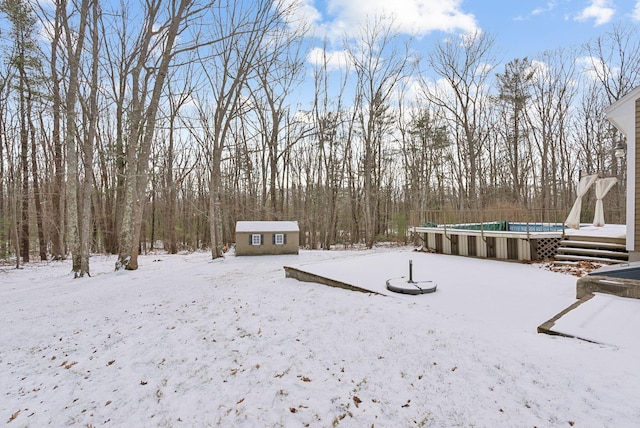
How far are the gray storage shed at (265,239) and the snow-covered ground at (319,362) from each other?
22.5 feet

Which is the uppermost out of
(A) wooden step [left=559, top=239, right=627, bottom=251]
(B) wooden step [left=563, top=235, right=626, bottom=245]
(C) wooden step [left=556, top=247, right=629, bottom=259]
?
(B) wooden step [left=563, top=235, right=626, bottom=245]

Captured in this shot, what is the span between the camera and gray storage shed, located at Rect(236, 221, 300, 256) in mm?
12992

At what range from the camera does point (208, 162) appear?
793 inches

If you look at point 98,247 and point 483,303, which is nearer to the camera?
point 483,303

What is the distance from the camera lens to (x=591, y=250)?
7.16 metres

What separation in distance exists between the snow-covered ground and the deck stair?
1.74 m

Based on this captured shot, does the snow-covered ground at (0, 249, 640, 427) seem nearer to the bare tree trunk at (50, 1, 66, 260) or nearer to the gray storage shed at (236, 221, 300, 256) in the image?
the gray storage shed at (236, 221, 300, 256)

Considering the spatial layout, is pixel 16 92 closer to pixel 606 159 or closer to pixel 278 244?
pixel 278 244

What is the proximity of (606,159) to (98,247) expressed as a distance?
31.4 m

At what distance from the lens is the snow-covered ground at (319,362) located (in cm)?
250

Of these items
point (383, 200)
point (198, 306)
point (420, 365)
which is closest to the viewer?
point (420, 365)

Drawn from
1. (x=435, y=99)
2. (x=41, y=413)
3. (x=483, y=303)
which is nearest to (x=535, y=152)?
(x=435, y=99)

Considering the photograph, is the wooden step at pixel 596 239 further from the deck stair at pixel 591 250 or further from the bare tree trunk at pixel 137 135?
the bare tree trunk at pixel 137 135

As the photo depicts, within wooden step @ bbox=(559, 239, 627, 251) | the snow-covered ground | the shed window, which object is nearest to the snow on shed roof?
the shed window
